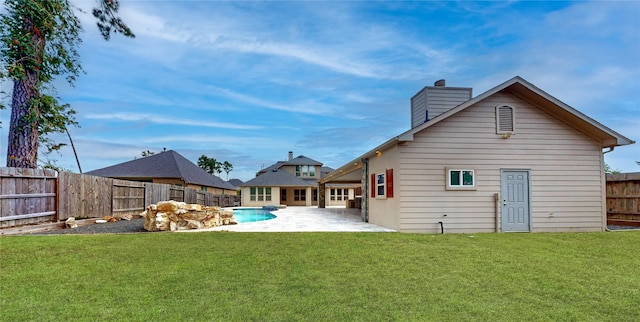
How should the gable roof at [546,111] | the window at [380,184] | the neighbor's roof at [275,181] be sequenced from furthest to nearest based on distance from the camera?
the neighbor's roof at [275,181] → the window at [380,184] → the gable roof at [546,111]

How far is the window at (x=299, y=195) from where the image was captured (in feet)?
109

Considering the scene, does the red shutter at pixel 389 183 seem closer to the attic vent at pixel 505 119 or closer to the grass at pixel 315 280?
the grass at pixel 315 280

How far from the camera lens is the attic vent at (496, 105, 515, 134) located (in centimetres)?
1034

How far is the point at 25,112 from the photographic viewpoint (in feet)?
39.2

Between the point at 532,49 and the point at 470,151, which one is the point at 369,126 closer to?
the point at 532,49

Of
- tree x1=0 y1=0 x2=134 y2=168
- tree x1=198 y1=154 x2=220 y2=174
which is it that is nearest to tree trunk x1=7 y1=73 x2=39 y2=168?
tree x1=0 y1=0 x2=134 y2=168

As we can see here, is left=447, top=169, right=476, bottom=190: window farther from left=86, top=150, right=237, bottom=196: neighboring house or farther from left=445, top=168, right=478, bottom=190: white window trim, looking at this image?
left=86, top=150, right=237, bottom=196: neighboring house

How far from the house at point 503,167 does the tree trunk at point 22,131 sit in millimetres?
11952

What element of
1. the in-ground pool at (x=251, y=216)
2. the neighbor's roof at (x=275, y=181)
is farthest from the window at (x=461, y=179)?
the neighbor's roof at (x=275, y=181)

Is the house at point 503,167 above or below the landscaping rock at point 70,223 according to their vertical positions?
above

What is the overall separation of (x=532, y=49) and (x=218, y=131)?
70.6ft

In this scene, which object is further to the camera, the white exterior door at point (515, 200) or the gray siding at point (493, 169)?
the white exterior door at point (515, 200)

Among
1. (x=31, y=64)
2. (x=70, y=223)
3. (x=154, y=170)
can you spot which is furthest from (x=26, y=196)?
(x=154, y=170)

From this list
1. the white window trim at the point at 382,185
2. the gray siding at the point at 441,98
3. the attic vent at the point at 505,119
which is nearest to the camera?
the attic vent at the point at 505,119
